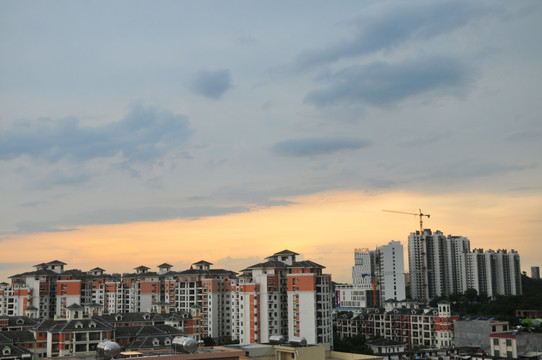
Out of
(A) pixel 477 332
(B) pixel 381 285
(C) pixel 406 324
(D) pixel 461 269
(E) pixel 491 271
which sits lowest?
(A) pixel 477 332

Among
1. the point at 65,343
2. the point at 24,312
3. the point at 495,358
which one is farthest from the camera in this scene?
the point at 24,312

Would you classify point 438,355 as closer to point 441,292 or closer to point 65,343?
point 65,343

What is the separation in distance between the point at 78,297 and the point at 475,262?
62.3 m

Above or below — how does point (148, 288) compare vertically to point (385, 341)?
above

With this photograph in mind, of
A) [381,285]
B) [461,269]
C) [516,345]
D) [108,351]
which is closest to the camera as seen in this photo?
[108,351]

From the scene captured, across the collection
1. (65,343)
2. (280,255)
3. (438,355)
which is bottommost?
(438,355)

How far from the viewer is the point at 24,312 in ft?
172

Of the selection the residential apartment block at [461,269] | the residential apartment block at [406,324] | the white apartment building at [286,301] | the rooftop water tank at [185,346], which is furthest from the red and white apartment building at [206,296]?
the residential apartment block at [461,269]

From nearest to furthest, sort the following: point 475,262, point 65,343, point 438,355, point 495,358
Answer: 1. point 65,343
2. point 495,358
3. point 438,355
4. point 475,262

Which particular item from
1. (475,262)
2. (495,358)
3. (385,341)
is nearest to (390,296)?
(475,262)

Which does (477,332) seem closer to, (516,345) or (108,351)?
(516,345)

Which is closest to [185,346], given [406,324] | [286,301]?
[286,301]

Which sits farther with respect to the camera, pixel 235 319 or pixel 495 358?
pixel 235 319

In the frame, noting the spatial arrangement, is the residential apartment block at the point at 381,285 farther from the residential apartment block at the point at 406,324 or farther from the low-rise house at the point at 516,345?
the low-rise house at the point at 516,345
